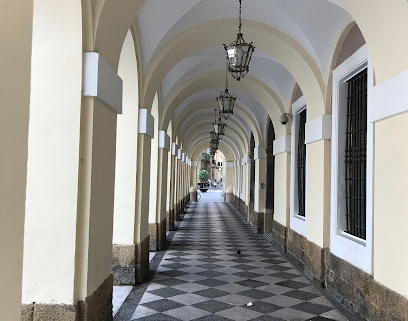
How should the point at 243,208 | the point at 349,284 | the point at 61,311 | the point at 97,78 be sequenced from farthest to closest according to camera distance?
the point at 243,208, the point at 349,284, the point at 97,78, the point at 61,311

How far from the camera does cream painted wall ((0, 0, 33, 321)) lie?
210cm

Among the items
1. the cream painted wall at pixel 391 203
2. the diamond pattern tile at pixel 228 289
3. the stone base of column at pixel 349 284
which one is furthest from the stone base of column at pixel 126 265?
the cream painted wall at pixel 391 203

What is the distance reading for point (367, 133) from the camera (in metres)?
5.12

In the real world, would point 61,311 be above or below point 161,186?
below

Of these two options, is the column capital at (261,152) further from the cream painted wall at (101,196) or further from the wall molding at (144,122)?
the cream painted wall at (101,196)

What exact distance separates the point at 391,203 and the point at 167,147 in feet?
21.9

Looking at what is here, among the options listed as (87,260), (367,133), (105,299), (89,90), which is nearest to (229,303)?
(105,299)

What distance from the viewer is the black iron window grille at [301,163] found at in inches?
352

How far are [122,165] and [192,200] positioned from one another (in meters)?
25.0

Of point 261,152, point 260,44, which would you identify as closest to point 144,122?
point 260,44

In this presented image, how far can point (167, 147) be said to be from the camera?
10.1 meters

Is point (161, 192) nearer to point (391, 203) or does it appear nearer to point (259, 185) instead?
point (259, 185)

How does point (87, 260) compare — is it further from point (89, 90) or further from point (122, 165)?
point (122, 165)

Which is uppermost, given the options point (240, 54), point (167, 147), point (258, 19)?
point (258, 19)
